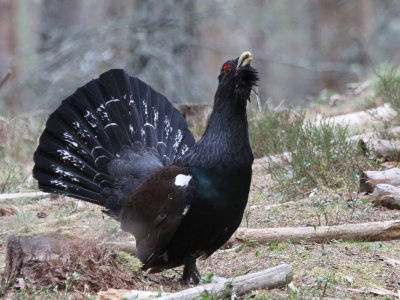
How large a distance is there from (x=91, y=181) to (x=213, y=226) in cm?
161

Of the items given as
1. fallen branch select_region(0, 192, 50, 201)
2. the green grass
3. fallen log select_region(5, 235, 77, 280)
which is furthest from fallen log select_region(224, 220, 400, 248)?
fallen branch select_region(0, 192, 50, 201)

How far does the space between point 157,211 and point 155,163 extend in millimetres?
979

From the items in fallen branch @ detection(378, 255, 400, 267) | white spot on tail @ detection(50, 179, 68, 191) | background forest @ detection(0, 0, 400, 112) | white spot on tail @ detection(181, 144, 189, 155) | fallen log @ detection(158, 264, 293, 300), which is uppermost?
background forest @ detection(0, 0, 400, 112)

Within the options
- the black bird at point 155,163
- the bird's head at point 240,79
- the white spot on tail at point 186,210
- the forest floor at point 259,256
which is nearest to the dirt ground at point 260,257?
the forest floor at point 259,256

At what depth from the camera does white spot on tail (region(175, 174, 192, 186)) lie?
3.88 m

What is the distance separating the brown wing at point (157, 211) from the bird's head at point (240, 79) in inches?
23.8

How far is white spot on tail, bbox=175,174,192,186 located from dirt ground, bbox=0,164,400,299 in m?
0.62

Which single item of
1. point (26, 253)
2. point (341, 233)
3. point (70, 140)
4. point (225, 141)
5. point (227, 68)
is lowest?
point (341, 233)

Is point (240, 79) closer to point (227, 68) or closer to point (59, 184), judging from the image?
point (227, 68)

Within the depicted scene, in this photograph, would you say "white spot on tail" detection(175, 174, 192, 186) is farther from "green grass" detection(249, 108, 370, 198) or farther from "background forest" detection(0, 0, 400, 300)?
"green grass" detection(249, 108, 370, 198)

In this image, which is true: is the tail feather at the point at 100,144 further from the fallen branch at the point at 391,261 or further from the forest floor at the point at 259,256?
the fallen branch at the point at 391,261

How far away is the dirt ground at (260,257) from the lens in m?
3.42

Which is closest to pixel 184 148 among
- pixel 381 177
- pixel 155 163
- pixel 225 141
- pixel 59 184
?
pixel 155 163

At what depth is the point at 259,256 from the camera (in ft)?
14.5
